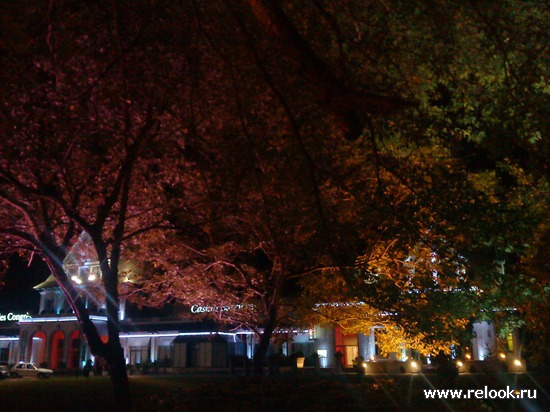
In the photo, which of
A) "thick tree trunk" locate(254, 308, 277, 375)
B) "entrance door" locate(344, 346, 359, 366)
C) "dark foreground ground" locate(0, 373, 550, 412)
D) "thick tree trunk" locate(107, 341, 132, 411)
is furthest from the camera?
"entrance door" locate(344, 346, 359, 366)

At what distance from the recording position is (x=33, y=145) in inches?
596

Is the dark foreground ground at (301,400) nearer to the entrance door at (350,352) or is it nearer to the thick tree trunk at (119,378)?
the thick tree trunk at (119,378)

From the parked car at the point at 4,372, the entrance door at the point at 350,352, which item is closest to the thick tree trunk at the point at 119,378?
the entrance door at the point at 350,352

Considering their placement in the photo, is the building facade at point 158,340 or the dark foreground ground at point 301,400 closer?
the dark foreground ground at point 301,400

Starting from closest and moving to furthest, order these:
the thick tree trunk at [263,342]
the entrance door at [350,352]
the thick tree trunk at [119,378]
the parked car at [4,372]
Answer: the thick tree trunk at [119,378], the thick tree trunk at [263,342], the parked car at [4,372], the entrance door at [350,352]

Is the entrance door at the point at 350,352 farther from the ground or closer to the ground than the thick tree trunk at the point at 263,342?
closer to the ground

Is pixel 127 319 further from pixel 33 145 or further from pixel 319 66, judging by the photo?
pixel 319 66

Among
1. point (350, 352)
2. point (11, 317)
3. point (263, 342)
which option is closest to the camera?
point (263, 342)

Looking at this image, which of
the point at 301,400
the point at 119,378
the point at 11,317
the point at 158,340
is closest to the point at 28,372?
the point at 158,340

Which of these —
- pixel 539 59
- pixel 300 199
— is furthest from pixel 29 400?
pixel 539 59

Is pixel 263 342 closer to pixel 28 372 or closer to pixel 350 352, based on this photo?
pixel 350 352

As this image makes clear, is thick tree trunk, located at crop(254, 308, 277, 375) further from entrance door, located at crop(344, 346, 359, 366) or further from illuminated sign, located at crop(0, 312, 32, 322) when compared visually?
illuminated sign, located at crop(0, 312, 32, 322)

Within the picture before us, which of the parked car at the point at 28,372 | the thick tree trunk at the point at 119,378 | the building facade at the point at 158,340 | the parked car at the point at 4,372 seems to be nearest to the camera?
the thick tree trunk at the point at 119,378

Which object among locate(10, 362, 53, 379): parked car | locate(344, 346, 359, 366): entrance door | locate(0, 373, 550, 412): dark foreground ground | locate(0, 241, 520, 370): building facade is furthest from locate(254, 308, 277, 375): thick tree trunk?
locate(10, 362, 53, 379): parked car
